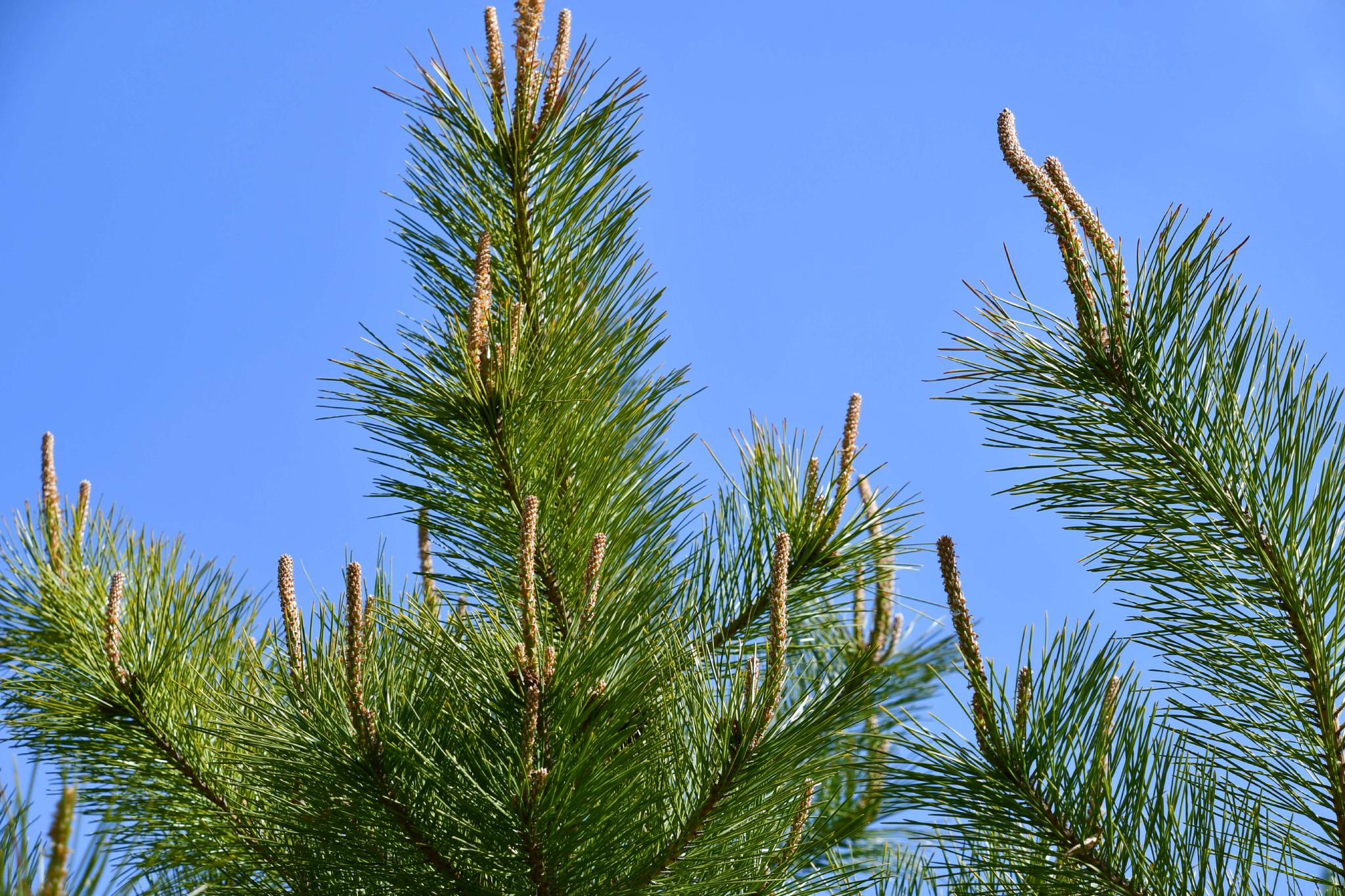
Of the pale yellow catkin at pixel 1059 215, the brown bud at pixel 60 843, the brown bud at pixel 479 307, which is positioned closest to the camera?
the brown bud at pixel 60 843

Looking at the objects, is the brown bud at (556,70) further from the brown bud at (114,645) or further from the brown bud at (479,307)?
the brown bud at (114,645)

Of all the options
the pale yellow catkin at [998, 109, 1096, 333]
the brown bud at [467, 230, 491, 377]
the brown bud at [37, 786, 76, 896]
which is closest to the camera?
the brown bud at [37, 786, 76, 896]

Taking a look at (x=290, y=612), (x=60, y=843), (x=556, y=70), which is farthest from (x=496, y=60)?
(x=60, y=843)

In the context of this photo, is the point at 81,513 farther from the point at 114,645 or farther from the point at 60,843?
the point at 60,843

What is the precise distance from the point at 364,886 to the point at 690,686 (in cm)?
58

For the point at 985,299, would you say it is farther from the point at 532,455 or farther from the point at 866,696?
the point at 532,455

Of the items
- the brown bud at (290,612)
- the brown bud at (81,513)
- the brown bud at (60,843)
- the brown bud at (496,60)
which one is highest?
the brown bud at (496,60)

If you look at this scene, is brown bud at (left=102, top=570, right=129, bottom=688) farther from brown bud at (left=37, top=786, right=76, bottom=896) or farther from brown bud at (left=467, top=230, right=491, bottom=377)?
brown bud at (left=37, top=786, right=76, bottom=896)

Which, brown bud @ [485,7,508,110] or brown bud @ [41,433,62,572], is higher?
brown bud @ [485,7,508,110]

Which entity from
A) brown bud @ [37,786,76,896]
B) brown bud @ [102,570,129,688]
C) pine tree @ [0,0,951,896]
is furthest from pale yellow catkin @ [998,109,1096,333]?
brown bud @ [102,570,129,688]

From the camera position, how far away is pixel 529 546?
4.36 feet

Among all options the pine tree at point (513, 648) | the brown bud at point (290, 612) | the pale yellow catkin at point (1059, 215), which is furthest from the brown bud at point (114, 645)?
the pale yellow catkin at point (1059, 215)

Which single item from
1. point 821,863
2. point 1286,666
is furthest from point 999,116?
point 821,863

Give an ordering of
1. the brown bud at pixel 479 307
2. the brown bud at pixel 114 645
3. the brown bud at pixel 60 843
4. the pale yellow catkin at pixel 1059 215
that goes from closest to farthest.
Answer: the brown bud at pixel 60 843 → the pale yellow catkin at pixel 1059 215 → the brown bud at pixel 479 307 → the brown bud at pixel 114 645
